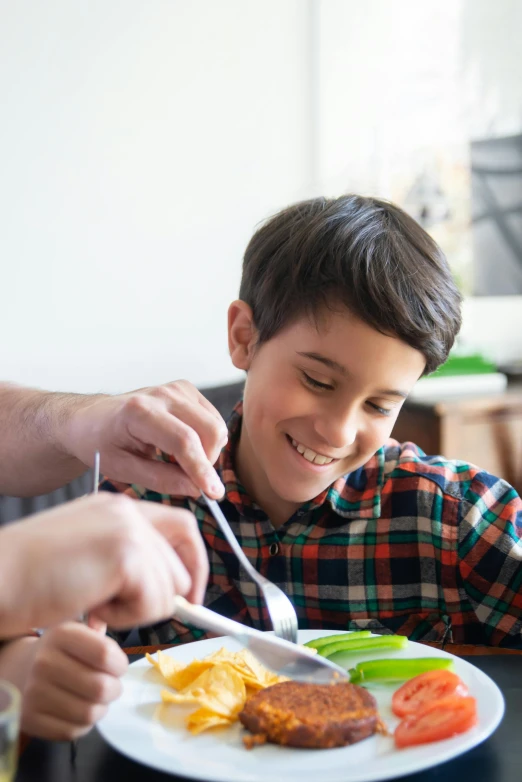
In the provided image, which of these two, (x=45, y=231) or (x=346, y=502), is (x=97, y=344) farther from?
(x=346, y=502)

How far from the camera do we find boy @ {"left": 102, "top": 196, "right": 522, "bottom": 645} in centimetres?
124

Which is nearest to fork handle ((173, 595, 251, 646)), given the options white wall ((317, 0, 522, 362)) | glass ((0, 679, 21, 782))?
glass ((0, 679, 21, 782))

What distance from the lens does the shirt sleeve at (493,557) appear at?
3.98 ft

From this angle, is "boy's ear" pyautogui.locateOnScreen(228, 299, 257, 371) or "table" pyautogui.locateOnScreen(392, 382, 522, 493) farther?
"table" pyautogui.locateOnScreen(392, 382, 522, 493)

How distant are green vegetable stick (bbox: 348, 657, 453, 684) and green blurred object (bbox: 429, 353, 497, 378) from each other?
6.81ft

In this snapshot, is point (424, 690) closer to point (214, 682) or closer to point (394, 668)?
point (394, 668)

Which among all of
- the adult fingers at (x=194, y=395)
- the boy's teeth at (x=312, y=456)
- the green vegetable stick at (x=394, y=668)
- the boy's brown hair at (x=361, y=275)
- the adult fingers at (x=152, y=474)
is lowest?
the green vegetable stick at (x=394, y=668)

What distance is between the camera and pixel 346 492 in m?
1.41

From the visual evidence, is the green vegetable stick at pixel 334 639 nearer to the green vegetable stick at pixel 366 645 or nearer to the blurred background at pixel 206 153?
the green vegetable stick at pixel 366 645

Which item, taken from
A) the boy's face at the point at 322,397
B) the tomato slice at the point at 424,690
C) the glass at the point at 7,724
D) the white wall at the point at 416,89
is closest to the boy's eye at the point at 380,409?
the boy's face at the point at 322,397

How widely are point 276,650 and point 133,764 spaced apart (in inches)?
6.4

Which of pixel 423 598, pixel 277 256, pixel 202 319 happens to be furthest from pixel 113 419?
pixel 202 319

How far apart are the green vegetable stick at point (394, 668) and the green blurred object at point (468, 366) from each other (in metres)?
2.08

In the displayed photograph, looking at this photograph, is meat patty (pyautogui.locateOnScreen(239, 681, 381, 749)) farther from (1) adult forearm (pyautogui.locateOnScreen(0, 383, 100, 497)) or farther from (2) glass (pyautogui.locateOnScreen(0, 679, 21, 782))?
(1) adult forearm (pyautogui.locateOnScreen(0, 383, 100, 497))
